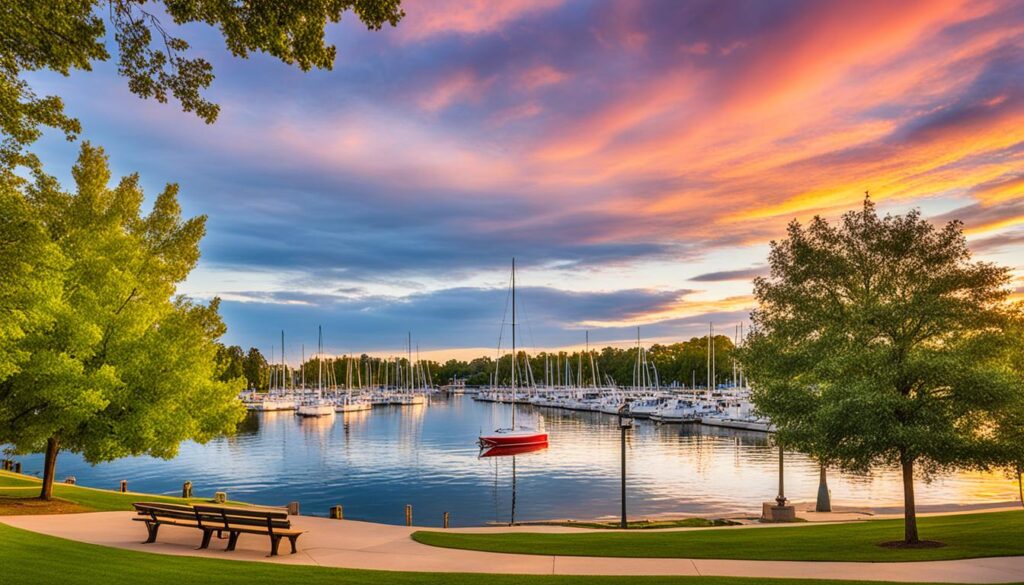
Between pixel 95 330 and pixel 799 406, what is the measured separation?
24.5 meters

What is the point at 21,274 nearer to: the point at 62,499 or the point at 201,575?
the point at 201,575

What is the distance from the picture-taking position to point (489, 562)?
54.7 ft

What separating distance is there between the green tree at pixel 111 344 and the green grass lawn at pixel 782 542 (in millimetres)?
12510

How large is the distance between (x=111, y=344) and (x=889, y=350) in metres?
27.7

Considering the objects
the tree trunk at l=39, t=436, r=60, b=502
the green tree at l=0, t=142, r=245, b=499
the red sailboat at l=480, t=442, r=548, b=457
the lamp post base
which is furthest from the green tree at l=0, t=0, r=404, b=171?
the red sailboat at l=480, t=442, r=548, b=457

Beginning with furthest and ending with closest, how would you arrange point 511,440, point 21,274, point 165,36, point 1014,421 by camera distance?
point 511,440 < point 1014,421 < point 21,274 < point 165,36

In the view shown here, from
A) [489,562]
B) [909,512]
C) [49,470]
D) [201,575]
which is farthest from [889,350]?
[49,470]

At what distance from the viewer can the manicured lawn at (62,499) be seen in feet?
80.0

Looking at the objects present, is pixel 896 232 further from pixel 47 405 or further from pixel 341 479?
pixel 341 479

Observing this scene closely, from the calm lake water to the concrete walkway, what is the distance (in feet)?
61.8

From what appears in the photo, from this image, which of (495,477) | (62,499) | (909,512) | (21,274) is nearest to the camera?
(21,274)

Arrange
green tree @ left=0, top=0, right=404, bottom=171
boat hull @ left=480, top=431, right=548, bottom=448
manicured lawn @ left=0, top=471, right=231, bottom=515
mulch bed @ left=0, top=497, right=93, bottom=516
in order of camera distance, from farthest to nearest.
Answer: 1. boat hull @ left=480, top=431, right=548, bottom=448
2. manicured lawn @ left=0, top=471, right=231, bottom=515
3. mulch bed @ left=0, top=497, right=93, bottom=516
4. green tree @ left=0, top=0, right=404, bottom=171

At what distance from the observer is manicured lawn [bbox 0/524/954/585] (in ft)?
43.6

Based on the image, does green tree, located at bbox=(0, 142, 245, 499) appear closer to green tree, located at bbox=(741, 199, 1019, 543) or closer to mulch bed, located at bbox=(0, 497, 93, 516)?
mulch bed, located at bbox=(0, 497, 93, 516)
